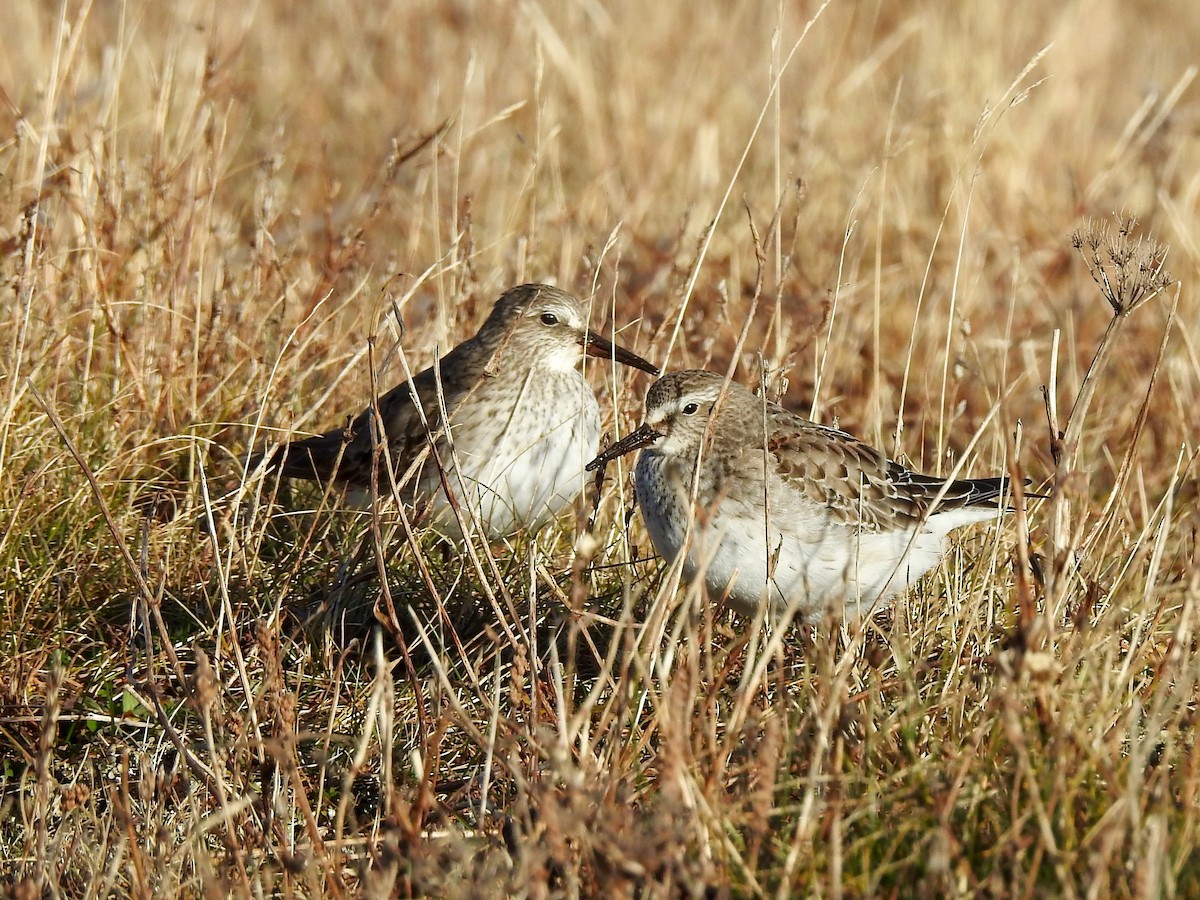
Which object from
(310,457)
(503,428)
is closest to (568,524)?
(503,428)

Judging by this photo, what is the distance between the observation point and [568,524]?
5.56 meters

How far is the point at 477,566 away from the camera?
3.94 m

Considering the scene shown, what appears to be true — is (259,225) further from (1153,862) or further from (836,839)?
(1153,862)

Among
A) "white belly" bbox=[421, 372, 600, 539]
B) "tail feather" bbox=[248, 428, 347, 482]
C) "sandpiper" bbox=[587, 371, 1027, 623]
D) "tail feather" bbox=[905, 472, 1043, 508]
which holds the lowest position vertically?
"tail feather" bbox=[248, 428, 347, 482]

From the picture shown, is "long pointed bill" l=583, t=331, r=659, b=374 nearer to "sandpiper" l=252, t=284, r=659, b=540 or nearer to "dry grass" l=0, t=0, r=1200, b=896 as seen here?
"sandpiper" l=252, t=284, r=659, b=540

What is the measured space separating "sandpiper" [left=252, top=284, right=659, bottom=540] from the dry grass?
0.58 ft

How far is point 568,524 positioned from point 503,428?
0.42 meters

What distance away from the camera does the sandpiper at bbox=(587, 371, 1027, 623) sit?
4.42m

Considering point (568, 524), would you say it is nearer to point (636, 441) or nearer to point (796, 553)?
point (636, 441)

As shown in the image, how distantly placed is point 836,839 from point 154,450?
10.8 feet

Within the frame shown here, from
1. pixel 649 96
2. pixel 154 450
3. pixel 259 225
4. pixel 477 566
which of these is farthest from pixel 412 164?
pixel 477 566

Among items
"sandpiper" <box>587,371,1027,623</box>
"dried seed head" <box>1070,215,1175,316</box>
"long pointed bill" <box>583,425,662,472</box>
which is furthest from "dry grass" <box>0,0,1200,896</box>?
"long pointed bill" <box>583,425,662,472</box>

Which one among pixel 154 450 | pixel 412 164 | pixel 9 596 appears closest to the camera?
pixel 9 596

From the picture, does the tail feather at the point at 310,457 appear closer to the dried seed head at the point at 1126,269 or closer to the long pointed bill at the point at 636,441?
the long pointed bill at the point at 636,441
